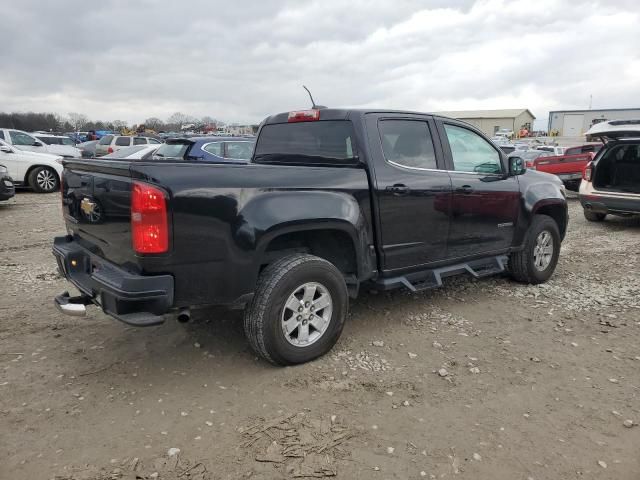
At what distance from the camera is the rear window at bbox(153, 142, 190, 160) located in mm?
9938

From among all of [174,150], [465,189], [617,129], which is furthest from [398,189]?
[174,150]

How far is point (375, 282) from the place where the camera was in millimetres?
4148

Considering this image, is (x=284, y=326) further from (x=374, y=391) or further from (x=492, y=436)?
(x=492, y=436)

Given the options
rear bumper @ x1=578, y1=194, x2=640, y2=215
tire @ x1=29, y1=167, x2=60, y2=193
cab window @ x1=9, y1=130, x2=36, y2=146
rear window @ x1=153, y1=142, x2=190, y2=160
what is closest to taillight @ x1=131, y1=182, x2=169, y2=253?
rear window @ x1=153, y1=142, x2=190, y2=160

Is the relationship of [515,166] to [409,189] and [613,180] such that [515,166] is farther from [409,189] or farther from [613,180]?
[613,180]

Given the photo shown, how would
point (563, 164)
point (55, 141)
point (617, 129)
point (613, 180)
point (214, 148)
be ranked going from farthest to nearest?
point (55, 141) < point (563, 164) < point (214, 148) < point (613, 180) < point (617, 129)

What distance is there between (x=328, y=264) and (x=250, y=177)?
0.85m

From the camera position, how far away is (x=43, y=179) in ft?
44.0

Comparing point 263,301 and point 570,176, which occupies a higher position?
point 570,176

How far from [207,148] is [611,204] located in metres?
7.61

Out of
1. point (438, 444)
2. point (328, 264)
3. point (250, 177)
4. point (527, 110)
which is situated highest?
point (527, 110)

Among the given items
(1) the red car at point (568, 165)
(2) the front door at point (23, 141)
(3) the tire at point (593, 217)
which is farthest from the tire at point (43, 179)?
(1) the red car at point (568, 165)

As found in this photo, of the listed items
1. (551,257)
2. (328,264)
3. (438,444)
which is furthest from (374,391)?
(551,257)

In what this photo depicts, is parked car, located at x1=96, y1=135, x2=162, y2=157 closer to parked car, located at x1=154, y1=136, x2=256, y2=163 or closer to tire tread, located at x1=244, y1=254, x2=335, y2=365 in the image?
parked car, located at x1=154, y1=136, x2=256, y2=163
